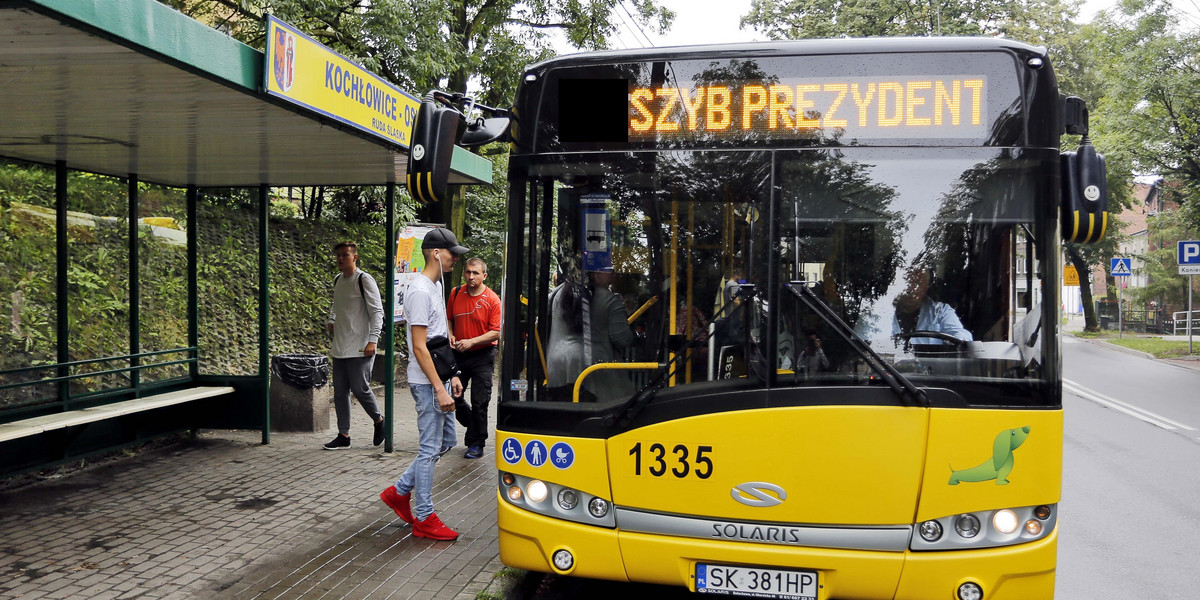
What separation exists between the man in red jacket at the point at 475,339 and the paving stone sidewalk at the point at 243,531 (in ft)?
1.23

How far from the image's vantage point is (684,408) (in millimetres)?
4055

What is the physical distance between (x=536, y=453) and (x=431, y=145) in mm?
1566

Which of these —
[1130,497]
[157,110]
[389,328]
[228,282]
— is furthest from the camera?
[228,282]

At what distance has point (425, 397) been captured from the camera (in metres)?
5.64

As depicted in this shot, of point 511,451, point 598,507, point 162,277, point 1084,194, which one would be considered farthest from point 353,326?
point 1084,194

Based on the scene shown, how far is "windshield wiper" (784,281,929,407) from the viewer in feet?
12.7

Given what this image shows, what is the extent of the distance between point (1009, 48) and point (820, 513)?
2125mm

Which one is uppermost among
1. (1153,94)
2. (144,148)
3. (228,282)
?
(1153,94)

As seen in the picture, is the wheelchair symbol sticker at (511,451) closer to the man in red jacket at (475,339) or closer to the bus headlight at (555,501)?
the bus headlight at (555,501)

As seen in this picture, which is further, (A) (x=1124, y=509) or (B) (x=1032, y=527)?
(A) (x=1124, y=509)

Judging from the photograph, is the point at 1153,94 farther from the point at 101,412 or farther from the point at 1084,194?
the point at 101,412

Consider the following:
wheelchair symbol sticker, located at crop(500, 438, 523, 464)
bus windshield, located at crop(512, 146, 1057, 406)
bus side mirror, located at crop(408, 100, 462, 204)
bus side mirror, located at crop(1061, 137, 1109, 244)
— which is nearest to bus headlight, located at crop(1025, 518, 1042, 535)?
bus windshield, located at crop(512, 146, 1057, 406)

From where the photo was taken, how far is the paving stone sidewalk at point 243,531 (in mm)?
4910

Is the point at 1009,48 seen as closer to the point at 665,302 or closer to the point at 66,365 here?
the point at 665,302
